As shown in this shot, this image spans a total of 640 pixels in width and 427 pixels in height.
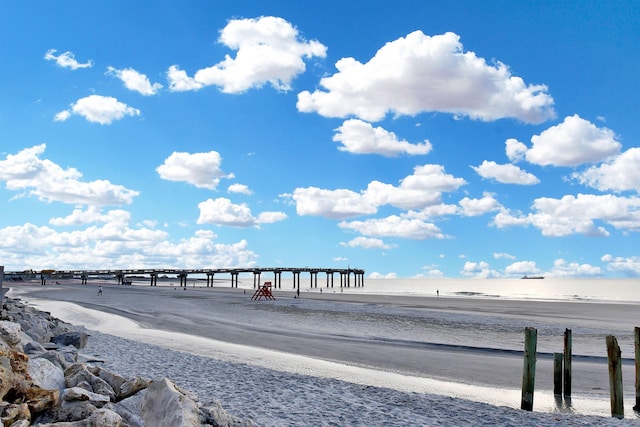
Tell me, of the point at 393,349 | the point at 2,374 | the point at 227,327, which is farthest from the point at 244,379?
the point at 227,327

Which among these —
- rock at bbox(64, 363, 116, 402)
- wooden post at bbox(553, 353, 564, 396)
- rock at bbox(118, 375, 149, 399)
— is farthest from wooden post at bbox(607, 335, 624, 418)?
rock at bbox(64, 363, 116, 402)

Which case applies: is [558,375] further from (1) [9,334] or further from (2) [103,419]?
(1) [9,334]

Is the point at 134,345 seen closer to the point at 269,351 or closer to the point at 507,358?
the point at 269,351

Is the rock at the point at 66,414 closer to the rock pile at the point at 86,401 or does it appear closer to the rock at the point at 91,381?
the rock pile at the point at 86,401

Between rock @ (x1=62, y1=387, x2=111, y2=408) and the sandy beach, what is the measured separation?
2.68 m

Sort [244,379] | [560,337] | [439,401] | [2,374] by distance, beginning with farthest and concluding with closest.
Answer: [560,337] → [244,379] → [439,401] → [2,374]

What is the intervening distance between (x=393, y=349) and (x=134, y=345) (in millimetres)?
9559

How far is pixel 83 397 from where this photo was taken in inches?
260

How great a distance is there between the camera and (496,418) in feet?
32.6

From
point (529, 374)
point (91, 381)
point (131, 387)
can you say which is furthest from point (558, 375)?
point (91, 381)

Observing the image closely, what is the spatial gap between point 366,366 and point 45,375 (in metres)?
10.7

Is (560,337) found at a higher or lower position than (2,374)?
lower

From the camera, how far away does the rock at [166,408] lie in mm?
6119

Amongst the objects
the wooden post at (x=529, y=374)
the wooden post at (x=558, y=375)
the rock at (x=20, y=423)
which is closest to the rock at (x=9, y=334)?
the rock at (x=20, y=423)
